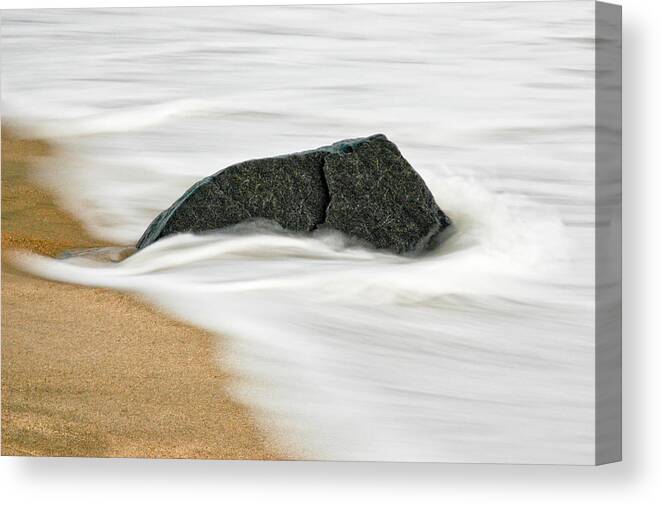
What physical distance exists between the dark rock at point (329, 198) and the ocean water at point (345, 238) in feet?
0.17

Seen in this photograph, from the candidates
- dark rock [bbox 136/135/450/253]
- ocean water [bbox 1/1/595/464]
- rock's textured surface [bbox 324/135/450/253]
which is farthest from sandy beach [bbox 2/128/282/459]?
rock's textured surface [bbox 324/135/450/253]

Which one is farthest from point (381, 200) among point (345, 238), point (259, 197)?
point (259, 197)

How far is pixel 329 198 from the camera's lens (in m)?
6.09

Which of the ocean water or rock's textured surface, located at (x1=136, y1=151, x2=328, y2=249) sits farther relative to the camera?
rock's textured surface, located at (x1=136, y1=151, x2=328, y2=249)

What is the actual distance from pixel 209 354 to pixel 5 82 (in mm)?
1419

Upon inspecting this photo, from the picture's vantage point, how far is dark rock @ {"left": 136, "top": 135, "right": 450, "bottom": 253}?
602 centimetres

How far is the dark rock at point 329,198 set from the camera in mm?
6020

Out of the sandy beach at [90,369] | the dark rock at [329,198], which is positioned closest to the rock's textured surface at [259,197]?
the dark rock at [329,198]

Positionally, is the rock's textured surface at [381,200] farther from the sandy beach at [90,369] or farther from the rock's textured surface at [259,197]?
the sandy beach at [90,369]

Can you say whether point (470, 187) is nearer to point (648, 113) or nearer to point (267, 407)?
point (648, 113)

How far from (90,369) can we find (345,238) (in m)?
1.17

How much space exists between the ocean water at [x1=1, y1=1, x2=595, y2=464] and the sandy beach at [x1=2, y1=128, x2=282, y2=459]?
0.25ft

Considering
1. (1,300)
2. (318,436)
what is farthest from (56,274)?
(318,436)

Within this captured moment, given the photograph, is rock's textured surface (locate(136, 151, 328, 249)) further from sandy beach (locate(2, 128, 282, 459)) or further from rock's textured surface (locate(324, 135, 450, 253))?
sandy beach (locate(2, 128, 282, 459))
